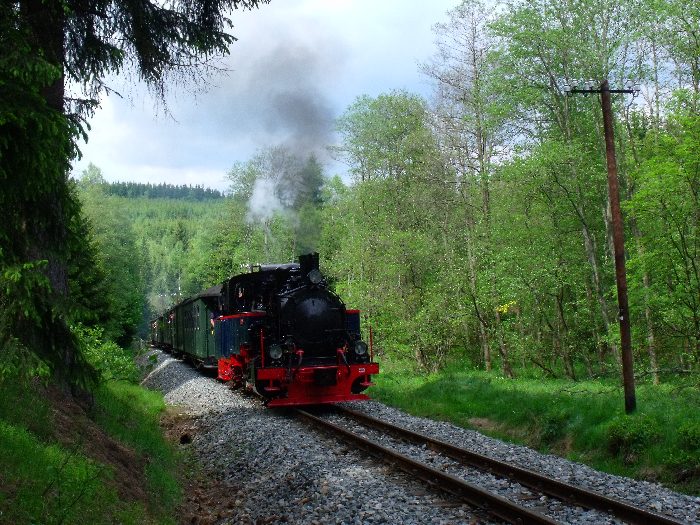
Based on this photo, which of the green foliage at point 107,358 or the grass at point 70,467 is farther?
the green foliage at point 107,358

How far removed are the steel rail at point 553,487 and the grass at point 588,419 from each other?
1938mm

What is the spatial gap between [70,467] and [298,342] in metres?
7.54

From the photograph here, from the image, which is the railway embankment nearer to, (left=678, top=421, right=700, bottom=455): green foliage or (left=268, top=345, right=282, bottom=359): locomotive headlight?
(left=268, top=345, right=282, bottom=359): locomotive headlight

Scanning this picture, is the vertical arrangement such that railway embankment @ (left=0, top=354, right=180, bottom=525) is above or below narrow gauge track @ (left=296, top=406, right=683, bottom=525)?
above

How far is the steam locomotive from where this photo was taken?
1322 centimetres

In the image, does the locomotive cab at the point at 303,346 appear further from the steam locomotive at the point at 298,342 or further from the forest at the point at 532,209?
the forest at the point at 532,209

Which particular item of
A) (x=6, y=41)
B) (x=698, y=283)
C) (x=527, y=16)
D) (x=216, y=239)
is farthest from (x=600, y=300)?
(x=216, y=239)

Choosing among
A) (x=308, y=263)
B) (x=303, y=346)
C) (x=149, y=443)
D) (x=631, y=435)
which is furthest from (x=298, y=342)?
(x=631, y=435)

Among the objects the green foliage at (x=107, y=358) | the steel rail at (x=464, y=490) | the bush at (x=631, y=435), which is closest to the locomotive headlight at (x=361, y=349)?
the steel rail at (x=464, y=490)

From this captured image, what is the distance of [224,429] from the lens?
11875 millimetres

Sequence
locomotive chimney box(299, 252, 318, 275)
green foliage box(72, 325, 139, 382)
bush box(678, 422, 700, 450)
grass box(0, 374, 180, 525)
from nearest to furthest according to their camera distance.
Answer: grass box(0, 374, 180, 525) → bush box(678, 422, 700, 450) → locomotive chimney box(299, 252, 318, 275) → green foliage box(72, 325, 139, 382)

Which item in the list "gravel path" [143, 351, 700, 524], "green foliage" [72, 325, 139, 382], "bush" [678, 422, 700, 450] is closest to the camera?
"gravel path" [143, 351, 700, 524]

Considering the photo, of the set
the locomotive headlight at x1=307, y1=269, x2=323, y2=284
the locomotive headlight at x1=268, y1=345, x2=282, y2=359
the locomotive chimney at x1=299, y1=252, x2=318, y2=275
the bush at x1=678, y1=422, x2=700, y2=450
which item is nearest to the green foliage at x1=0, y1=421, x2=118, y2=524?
the locomotive headlight at x1=268, y1=345, x2=282, y2=359

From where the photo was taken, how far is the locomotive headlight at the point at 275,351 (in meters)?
12.9
